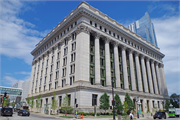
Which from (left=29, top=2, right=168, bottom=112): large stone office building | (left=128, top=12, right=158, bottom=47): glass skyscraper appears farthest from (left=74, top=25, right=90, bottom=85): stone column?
(left=128, top=12, right=158, bottom=47): glass skyscraper

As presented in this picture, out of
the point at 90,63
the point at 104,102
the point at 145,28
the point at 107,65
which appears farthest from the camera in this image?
the point at 145,28

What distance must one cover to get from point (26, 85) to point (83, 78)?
14828 cm

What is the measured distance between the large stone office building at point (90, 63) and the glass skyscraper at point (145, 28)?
245 feet

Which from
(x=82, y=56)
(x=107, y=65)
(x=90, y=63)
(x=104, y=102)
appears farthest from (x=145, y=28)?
(x=104, y=102)

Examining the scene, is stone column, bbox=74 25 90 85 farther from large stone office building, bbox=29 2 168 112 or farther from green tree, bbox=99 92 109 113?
green tree, bbox=99 92 109 113

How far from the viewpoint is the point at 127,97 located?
170ft

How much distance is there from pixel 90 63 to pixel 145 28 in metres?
117

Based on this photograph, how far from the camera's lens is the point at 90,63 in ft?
167

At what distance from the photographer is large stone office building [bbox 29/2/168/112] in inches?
1844

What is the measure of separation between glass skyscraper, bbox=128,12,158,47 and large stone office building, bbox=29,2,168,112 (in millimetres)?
74694

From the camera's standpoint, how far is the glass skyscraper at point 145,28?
148075mm

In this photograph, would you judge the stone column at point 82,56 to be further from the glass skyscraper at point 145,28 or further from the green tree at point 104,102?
the glass skyscraper at point 145,28

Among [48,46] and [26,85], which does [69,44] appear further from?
[26,85]

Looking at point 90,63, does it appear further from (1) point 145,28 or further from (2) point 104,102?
(1) point 145,28
